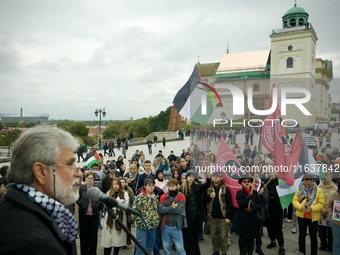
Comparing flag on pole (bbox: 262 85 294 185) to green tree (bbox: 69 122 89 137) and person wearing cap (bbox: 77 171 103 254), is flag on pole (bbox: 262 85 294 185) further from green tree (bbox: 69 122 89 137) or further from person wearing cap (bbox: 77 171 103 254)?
green tree (bbox: 69 122 89 137)

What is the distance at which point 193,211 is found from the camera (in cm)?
554

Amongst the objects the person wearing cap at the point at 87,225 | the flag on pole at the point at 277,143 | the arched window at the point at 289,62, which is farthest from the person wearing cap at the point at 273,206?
the arched window at the point at 289,62

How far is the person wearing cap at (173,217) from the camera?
5.09 meters

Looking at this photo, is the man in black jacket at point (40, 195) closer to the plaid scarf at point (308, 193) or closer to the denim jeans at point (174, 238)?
the denim jeans at point (174, 238)

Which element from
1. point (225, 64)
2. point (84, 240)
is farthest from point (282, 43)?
point (84, 240)

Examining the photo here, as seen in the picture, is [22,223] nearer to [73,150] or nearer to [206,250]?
[73,150]

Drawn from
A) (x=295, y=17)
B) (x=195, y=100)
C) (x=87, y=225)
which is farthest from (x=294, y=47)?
(x=87, y=225)

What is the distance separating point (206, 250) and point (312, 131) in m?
3.99

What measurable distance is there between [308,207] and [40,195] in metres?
5.59

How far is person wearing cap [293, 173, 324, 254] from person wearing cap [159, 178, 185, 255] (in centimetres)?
257

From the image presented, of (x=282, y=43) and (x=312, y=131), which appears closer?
(x=312, y=131)

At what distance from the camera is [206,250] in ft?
19.7

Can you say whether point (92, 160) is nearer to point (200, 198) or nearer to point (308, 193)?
point (200, 198)

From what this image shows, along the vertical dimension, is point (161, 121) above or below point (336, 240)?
above
